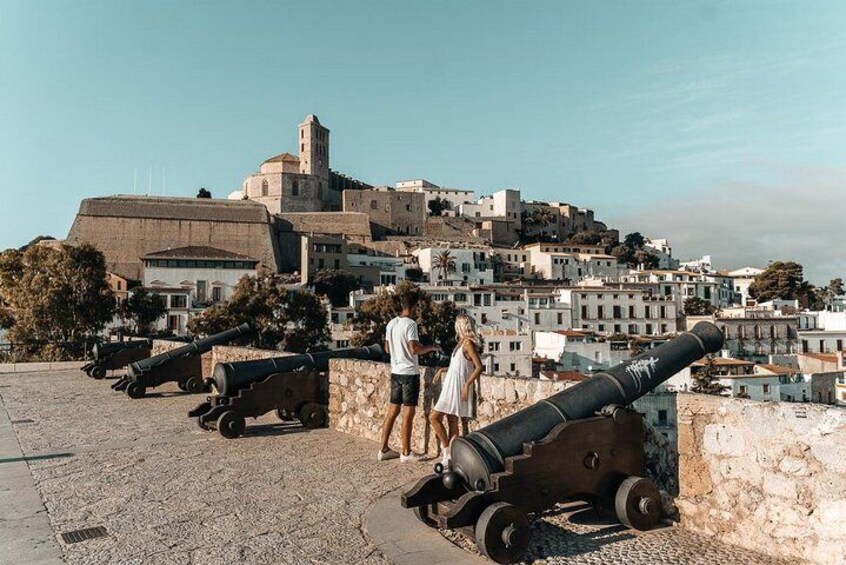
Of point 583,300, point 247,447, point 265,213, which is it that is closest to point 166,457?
point 247,447

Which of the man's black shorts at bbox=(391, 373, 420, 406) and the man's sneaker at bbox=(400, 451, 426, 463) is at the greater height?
the man's black shorts at bbox=(391, 373, 420, 406)

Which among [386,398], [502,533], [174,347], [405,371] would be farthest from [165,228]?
[502,533]

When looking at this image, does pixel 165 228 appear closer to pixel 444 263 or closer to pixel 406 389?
pixel 444 263

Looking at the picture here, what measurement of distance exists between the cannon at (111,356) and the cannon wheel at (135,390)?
4137 mm

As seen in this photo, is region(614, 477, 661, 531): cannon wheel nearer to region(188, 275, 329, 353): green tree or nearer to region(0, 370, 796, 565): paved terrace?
region(0, 370, 796, 565): paved terrace

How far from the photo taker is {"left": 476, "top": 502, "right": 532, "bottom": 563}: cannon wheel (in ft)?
11.9

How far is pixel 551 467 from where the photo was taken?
3.94 meters

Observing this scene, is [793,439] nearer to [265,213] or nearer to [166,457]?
[166,457]

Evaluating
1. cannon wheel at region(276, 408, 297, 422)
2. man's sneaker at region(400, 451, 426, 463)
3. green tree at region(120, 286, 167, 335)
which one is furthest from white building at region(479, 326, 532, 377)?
man's sneaker at region(400, 451, 426, 463)

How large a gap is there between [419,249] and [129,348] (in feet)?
217

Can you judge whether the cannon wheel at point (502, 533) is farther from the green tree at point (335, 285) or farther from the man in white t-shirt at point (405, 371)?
the green tree at point (335, 285)

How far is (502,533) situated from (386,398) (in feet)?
11.3

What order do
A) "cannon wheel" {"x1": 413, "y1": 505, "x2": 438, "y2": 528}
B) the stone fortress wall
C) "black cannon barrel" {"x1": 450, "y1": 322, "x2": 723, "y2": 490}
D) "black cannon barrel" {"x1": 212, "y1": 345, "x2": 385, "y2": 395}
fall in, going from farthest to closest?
the stone fortress wall < "black cannon barrel" {"x1": 212, "y1": 345, "x2": 385, "y2": 395} < "cannon wheel" {"x1": 413, "y1": 505, "x2": 438, "y2": 528} < "black cannon barrel" {"x1": 450, "y1": 322, "x2": 723, "y2": 490}

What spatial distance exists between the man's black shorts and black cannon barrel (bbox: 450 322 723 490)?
2.00 metres
